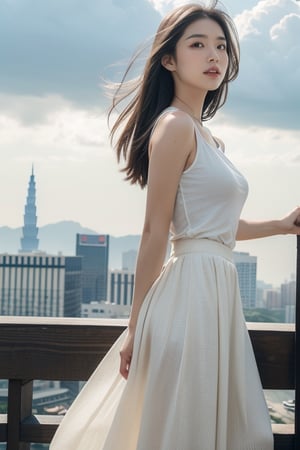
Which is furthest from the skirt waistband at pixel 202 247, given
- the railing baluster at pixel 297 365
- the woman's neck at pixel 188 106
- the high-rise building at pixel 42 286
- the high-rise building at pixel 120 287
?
the high-rise building at pixel 120 287

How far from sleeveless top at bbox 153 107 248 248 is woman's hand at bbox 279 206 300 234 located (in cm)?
20

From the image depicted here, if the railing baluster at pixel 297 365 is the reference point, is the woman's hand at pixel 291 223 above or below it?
above

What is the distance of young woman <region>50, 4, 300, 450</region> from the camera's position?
170cm

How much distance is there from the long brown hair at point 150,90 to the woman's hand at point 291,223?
0.36 metres

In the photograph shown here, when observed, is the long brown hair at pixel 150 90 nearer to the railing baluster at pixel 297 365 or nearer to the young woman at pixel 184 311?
the young woman at pixel 184 311

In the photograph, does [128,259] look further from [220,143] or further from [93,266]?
[220,143]

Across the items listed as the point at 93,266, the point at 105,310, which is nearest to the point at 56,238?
the point at 93,266

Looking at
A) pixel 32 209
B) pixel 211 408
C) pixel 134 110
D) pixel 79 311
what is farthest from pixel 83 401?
pixel 32 209

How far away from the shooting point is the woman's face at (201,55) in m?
1.87

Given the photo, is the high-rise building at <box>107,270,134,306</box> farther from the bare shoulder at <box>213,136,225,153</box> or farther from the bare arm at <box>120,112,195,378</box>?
the bare arm at <box>120,112,195,378</box>

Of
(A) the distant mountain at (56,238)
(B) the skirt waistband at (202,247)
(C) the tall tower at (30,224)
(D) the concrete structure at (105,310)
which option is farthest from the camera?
(C) the tall tower at (30,224)

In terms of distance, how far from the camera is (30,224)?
120 meters

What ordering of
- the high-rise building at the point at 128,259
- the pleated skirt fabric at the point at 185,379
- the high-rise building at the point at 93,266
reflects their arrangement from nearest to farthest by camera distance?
the pleated skirt fabric at the point at 185,379
the high-rise building at the point at 93,266
the high-rise building at the point at 128,259

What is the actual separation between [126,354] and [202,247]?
292 mm
